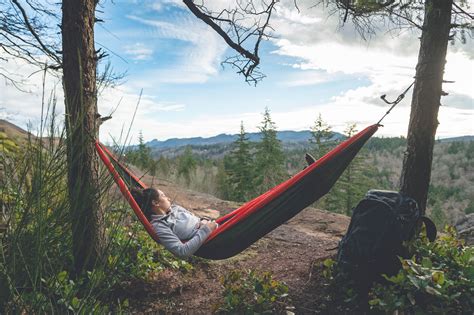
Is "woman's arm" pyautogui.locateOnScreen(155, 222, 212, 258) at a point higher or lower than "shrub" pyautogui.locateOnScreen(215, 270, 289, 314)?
higher

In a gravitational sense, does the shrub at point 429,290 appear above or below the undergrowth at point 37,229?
below

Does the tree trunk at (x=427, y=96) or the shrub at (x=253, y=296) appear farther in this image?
the tree trunk at (x=427, y=96)

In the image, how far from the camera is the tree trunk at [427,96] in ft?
9.30

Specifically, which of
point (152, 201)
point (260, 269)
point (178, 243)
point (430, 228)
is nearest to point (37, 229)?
point (178, 243)

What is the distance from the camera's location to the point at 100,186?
1.56 metres

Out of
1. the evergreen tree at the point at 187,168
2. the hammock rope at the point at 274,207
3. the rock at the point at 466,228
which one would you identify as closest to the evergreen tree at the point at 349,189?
the rock at the point at 466,228

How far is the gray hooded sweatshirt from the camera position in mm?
2533

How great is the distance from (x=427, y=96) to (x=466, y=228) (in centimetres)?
306

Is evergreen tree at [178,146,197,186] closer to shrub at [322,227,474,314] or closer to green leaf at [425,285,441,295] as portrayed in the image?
shrub at [322,227,474,314]

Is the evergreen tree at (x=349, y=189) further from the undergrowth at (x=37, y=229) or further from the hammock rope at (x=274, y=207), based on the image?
the undergrowth at (x=37, y=229)

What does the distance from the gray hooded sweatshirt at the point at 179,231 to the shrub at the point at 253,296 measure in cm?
37

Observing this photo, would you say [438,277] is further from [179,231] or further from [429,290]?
[179,231]

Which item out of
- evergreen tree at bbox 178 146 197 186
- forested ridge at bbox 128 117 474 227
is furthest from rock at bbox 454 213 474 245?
evergreen tree at bbox 178 146 197 186

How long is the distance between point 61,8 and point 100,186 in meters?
1.50
